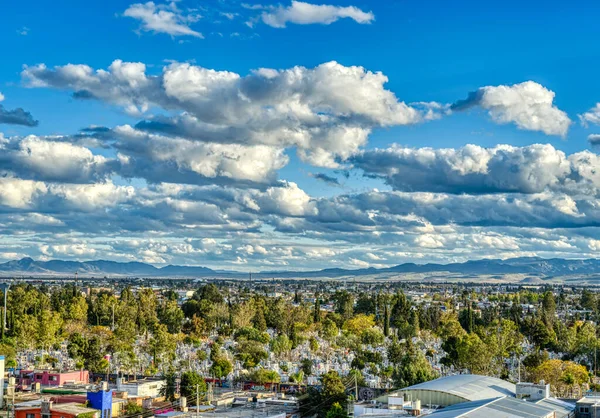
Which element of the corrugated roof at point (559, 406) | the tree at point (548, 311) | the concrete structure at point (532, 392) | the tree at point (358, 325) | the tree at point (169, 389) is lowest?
the tree at point (169, 389)

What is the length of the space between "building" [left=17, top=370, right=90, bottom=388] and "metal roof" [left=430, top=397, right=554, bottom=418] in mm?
32665

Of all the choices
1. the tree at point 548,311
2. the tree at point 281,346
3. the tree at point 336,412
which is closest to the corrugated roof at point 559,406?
the tree at point 336,412

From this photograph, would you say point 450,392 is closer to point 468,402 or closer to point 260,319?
point 468,402

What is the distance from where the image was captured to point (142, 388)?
192 ft

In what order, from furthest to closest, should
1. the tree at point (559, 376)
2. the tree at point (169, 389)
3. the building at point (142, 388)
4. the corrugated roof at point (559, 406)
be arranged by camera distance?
the tree at point (559, 376), the tree at point (169, 389), the building at point (142, 388), the corrugated roof at point (559, 406)

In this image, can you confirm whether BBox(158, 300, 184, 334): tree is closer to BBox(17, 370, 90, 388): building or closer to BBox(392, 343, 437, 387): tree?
BBox(17, 370, 90, 388): building

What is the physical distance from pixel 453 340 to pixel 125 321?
41.3 m

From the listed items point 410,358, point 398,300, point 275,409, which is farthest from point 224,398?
point 398,300

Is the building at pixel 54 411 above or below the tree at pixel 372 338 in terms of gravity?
below

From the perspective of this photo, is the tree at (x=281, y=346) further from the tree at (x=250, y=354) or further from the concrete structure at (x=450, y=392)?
the concrete structure at (x=450, y=392)

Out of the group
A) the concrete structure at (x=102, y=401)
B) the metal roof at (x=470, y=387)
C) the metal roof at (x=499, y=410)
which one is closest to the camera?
the metal roof at (x=499, y=410)

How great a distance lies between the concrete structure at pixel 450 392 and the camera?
4597cm

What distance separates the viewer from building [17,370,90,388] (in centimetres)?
6275

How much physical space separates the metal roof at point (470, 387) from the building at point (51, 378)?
28034 mm
